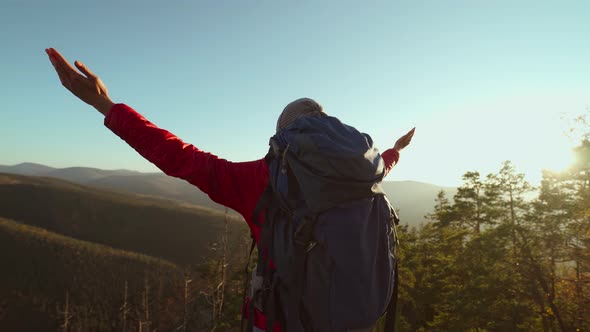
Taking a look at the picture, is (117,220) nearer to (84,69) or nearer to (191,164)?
(84,69)

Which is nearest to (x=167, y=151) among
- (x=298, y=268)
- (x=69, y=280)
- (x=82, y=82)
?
(x=82, y=82)

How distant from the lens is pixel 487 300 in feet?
41.5

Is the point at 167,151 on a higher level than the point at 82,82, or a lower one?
lower

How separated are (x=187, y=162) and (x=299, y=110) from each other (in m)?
0.81

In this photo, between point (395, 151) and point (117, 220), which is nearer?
point (395, 151)

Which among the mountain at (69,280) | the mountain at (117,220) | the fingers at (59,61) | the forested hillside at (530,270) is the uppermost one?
the fingers at (59,61)

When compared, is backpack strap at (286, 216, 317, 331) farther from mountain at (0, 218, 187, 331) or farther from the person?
mountain at (0, 218, 187, 331)

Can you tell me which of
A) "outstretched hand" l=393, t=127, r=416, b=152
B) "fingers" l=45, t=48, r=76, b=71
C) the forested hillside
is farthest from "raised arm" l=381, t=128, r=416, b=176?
the forested hillside

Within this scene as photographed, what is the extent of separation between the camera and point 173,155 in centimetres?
159

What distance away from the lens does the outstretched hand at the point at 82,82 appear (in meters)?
1.64

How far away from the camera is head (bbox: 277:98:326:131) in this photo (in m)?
1.99

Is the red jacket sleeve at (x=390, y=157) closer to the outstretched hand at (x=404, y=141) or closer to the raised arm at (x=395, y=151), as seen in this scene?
the raised arm at (x=395, y=151)

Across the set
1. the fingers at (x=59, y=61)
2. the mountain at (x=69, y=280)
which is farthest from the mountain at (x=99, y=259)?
the fingers at (x=59, y=61)

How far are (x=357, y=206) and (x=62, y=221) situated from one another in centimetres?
16208
